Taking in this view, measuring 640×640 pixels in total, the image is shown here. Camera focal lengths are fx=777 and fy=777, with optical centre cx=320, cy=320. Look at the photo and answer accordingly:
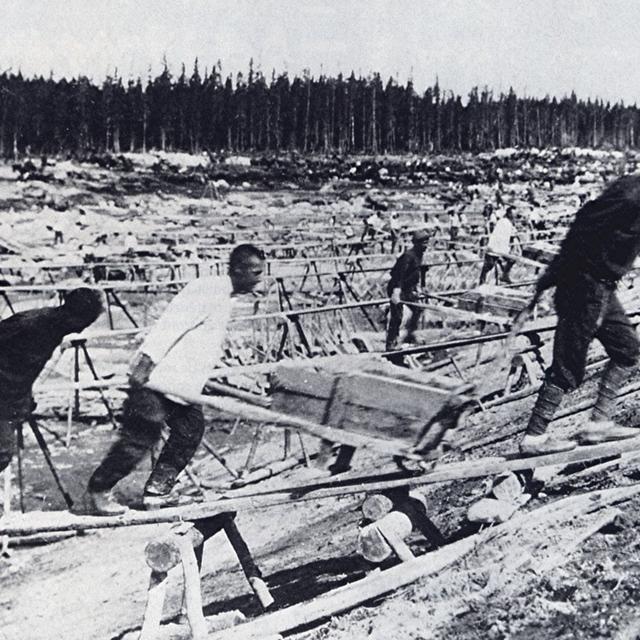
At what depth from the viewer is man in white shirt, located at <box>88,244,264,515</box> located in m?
4.10

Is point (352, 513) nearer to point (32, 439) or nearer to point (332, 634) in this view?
point (332, 634)

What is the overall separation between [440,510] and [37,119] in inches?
1831

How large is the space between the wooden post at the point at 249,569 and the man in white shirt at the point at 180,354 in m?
0.52

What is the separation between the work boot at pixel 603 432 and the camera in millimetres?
4598

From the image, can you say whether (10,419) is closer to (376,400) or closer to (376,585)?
(376,400)

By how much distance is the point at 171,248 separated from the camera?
656 inches

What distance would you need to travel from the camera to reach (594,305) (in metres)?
4.39

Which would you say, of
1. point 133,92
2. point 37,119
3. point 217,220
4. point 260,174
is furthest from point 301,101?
point 217,220

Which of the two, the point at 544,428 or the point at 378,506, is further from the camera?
the point at 544,428

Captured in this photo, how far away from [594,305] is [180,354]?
2.32 m

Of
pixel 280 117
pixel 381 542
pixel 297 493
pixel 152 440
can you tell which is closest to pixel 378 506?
pixel 381 542

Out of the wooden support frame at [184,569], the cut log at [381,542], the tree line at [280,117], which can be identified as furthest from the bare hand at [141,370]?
the tree line at [280,117]

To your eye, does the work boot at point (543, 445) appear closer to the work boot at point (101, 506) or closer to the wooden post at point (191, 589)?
the wooden post at point (191, 589)

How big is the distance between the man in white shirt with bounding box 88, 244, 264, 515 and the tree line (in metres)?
42.5
